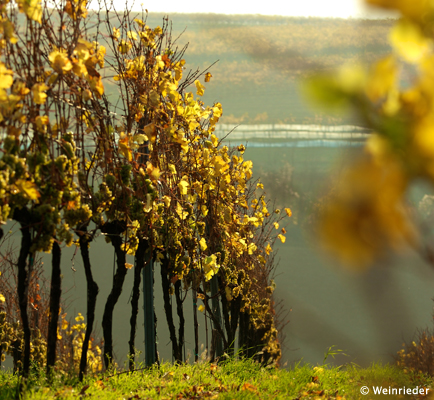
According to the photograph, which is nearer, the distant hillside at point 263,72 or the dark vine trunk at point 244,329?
the dark vine trunk at point 244,329

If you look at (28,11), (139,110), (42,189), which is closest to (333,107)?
(28,11)

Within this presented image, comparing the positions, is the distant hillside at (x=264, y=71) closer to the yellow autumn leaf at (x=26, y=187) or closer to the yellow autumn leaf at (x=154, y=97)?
the yellow autumn leaf at (x=154, y=97)

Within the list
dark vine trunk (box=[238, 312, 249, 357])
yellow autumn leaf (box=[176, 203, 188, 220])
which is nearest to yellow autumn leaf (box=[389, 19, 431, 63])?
yellow autumn leaf (box=[176, 203, 188, 220])

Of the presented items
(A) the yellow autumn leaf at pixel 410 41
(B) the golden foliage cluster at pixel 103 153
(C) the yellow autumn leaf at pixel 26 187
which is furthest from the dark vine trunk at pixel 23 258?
(A) the yellow autumn leaf at pixel 410 41

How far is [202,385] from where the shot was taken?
231 cm

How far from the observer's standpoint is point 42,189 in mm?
1697

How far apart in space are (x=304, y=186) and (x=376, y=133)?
556 inches

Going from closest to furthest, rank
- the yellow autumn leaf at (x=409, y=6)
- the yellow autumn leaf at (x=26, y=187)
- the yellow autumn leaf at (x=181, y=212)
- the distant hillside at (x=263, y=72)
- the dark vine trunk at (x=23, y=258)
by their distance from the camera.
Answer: the yellow autumn leaf at (x=409, y=6), the yellow autumn leaf at (x=26, y=187), the dark vine trunk at (x=23, y=258), the yellow autumn leaf at (x=181, y=212), the distant hillside at (x=263, y=72)

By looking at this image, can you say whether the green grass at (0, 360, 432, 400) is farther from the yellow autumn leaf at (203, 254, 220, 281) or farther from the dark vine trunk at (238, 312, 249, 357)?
the dark vine trunk at (238, 312, 249, 357)

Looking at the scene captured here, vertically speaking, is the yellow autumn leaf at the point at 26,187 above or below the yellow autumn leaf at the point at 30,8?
below

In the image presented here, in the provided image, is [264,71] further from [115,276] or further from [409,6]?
[409,6]

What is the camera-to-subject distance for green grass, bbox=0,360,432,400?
1.96 metres

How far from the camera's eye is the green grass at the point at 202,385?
196 centimetres

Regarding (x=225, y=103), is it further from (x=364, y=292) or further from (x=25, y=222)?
(x=364, y=292)
